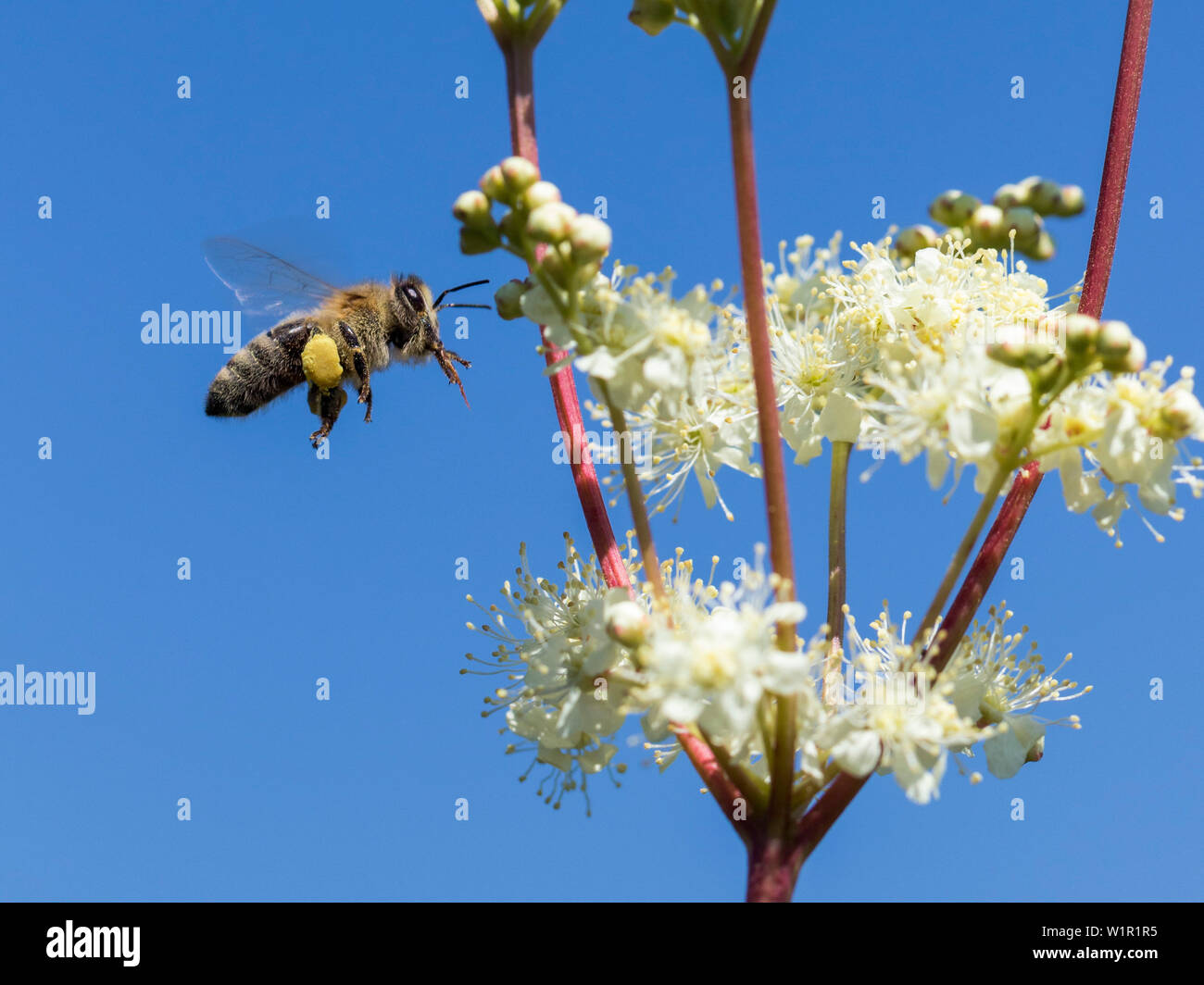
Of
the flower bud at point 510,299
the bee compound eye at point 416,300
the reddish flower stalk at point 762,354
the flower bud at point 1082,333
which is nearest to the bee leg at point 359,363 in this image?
the bee compound eye at point 416,300

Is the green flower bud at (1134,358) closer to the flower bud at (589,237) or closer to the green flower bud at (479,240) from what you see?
the flower bud at (589,237)

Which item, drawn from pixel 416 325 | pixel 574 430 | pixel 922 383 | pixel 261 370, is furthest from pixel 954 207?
pixel 261 370

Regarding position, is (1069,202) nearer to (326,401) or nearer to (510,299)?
(510,299)

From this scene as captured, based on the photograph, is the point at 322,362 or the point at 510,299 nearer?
the point at 510,299

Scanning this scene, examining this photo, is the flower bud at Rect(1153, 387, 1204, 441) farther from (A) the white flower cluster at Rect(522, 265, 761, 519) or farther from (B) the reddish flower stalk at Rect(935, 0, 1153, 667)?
(A) the white flower cluster at Rect(522, 265, 761, 519)
